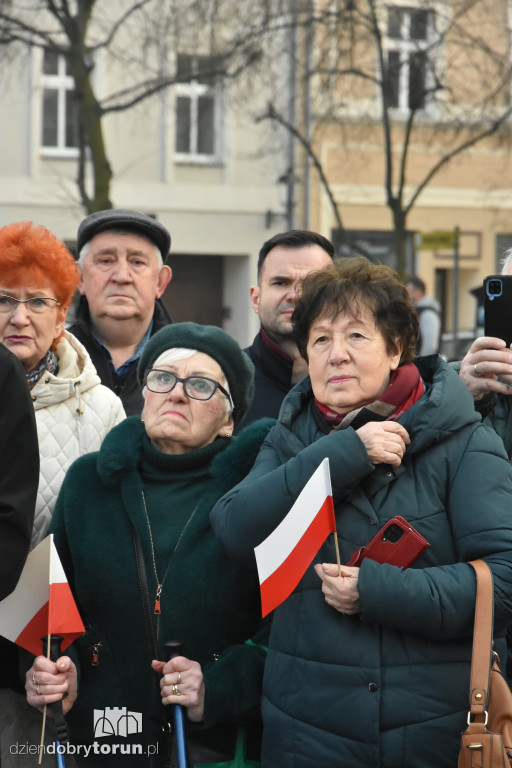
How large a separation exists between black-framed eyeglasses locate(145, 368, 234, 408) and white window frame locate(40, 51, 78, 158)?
16.5 m

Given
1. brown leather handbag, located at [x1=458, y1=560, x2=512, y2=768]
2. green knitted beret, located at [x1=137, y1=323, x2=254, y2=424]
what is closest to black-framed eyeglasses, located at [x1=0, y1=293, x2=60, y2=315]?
green knitted beret, located at [x1=137, y1=323, x2=254, y2=424]

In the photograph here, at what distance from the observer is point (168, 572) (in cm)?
296

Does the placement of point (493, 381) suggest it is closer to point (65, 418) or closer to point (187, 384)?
point (187, 384)

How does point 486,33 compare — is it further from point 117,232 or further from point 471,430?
point 471,430

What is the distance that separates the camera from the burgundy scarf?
265 centimetres

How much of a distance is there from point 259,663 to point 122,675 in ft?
1.21

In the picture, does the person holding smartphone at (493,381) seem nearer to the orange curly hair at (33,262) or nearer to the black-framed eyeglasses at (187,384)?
the black-framed eyeglasses at (187,384)

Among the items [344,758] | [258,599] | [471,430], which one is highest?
[471,430]

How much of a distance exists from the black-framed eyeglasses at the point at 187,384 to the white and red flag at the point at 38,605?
1.77ft

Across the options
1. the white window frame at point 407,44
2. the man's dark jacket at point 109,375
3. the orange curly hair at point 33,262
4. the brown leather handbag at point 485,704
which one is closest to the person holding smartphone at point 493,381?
the brown leather handbag at point 485,704

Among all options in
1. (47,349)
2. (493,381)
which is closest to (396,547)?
(493,381)

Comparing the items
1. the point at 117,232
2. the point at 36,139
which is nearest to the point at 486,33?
the point at 36,139

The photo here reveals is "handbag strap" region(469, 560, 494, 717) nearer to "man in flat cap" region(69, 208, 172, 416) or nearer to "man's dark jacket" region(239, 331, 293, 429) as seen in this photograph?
"man's dark jacket" region(239, 331, 293, 429)

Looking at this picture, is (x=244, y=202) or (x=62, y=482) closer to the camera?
(x=62, y=482)
